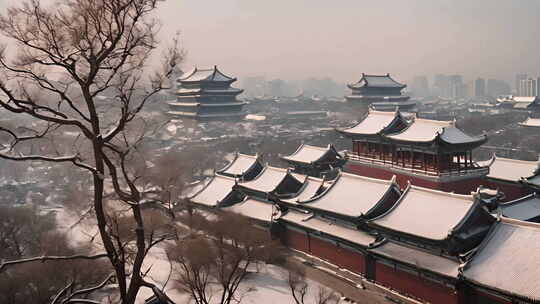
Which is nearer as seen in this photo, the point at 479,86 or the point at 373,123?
the point at 373,123

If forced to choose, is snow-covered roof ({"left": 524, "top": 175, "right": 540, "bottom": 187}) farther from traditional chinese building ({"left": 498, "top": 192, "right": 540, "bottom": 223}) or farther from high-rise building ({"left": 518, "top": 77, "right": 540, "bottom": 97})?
high-rise building ({"left": 518, "top": 77, "right": 540, "bottom": 97})

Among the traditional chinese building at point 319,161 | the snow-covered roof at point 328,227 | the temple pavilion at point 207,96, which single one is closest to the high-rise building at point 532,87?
the temple pavilion at point 207,96

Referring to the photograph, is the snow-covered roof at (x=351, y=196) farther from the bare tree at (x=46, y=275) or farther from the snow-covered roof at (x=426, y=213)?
the bare tree at (x=46, y=275)

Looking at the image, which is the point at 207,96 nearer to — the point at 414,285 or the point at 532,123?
the point at 532,123

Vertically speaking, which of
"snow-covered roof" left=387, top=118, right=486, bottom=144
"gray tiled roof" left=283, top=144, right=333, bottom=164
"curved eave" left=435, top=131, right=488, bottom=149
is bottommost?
"gray tiled roof" left=283, top=144, right=333, bottom=164

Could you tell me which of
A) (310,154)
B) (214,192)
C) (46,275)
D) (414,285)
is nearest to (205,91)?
(310,154)

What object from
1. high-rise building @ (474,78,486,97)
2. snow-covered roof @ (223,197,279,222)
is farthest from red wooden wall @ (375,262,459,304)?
high-rise building @ (474,78,486,97)
